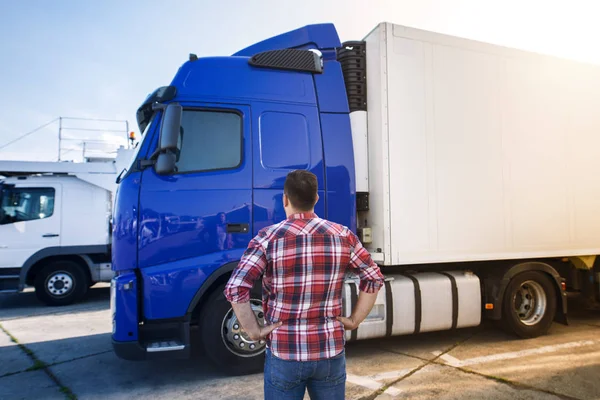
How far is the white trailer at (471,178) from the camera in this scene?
486 centimetres

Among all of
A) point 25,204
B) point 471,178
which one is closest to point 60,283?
point 25,204

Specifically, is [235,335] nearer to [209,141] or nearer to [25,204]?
[209,141]

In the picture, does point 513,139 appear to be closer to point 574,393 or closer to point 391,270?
point 391,270

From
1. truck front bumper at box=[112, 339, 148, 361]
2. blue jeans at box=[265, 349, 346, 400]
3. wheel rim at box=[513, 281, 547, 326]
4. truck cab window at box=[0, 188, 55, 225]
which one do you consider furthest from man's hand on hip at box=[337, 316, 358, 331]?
truck cab window at box=[0, 188, 55, 225]

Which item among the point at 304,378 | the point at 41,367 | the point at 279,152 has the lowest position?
the point at 41,367

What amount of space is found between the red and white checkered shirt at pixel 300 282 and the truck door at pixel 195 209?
2.33 metres

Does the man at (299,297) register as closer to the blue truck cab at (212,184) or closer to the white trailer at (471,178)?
the blue truck cab at (212,184)

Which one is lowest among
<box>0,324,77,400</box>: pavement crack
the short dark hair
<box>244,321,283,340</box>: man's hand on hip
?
<box>0,324,77,400</box>: pavement crack

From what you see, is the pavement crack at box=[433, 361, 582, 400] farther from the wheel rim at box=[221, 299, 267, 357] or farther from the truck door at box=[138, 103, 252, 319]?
the truck door at box=[138, 103, 252, 319]

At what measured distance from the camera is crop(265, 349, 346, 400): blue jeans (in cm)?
193

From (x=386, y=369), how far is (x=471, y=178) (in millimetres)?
2341

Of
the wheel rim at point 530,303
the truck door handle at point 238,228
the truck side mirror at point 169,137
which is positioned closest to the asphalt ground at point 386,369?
the wheel rim at point 530,303

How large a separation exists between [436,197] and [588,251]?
251 cm

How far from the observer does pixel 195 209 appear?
4.23 m
